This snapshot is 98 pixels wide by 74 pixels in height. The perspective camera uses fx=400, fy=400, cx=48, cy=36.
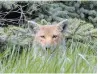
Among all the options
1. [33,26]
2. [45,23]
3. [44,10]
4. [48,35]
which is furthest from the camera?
[44,10]

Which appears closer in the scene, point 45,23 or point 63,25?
point 63,25

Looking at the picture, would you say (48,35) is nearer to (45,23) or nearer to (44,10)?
(45,23)

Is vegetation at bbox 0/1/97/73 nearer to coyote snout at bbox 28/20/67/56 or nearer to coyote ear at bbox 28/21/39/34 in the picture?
coyote snout at bbox 28/20/67/56

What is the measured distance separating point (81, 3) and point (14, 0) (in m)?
2.09

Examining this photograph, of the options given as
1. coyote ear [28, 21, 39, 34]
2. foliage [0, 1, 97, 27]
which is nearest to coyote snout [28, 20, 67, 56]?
coyote ear [28, 21, 39, 34]

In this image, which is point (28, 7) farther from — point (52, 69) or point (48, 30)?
point (52, 69)

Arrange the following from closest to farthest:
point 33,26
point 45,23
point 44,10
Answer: point 33,26, point 45,23, point 44,10

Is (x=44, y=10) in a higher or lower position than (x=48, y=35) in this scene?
higher

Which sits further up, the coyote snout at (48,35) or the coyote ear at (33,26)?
the coyote ear at (33,26)

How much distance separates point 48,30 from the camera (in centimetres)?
761

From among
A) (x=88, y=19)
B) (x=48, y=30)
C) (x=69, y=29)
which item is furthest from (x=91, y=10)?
(x=48, y=30)

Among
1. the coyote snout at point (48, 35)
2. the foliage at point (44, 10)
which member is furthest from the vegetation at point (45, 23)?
the coyote snout at point (48, 35)

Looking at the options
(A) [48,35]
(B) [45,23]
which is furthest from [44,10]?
(A) [48,35]

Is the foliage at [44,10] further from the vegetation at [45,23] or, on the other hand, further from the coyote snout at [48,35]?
the coyote snout at [48,35]
